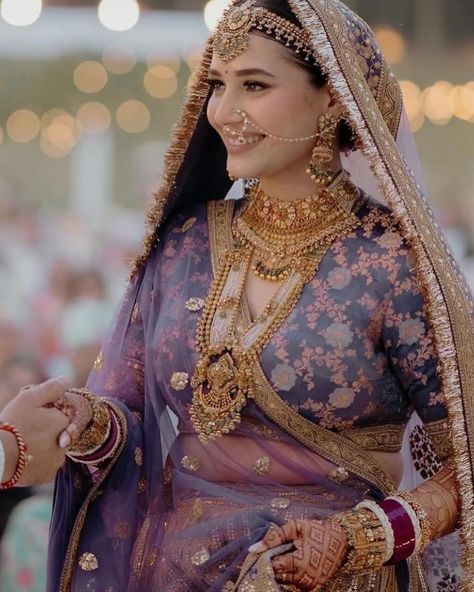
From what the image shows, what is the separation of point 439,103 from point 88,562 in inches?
283

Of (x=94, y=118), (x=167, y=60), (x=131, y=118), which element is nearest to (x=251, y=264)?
(x=167, y=60)

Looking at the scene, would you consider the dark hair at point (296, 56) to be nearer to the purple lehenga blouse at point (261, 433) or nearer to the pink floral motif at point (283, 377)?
the purple lehenga blouse at point (261, 433)

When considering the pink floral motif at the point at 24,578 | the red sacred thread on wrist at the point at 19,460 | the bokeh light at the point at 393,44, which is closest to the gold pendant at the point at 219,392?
the red sacred thread on wrist at the point at 19,460

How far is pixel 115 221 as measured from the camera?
9.73m

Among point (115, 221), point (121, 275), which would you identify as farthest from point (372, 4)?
point (115, 221)

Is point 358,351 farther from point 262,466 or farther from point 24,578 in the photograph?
point 24,578

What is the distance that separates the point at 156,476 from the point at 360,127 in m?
→ 0.78

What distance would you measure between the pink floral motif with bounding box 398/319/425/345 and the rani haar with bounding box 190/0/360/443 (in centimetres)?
21

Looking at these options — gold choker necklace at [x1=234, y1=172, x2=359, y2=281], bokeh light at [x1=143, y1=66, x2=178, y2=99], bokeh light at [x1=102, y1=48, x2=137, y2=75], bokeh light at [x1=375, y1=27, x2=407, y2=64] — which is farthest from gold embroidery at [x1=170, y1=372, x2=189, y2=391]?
bokeh light at [x1=102, y1=48, x2=137, y2=75]

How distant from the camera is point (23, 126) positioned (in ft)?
34.7

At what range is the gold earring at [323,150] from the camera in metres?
2.48

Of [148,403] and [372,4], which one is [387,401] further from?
[372,4]

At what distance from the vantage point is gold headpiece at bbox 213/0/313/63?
241cm

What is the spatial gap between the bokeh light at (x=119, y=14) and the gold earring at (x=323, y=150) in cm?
578
